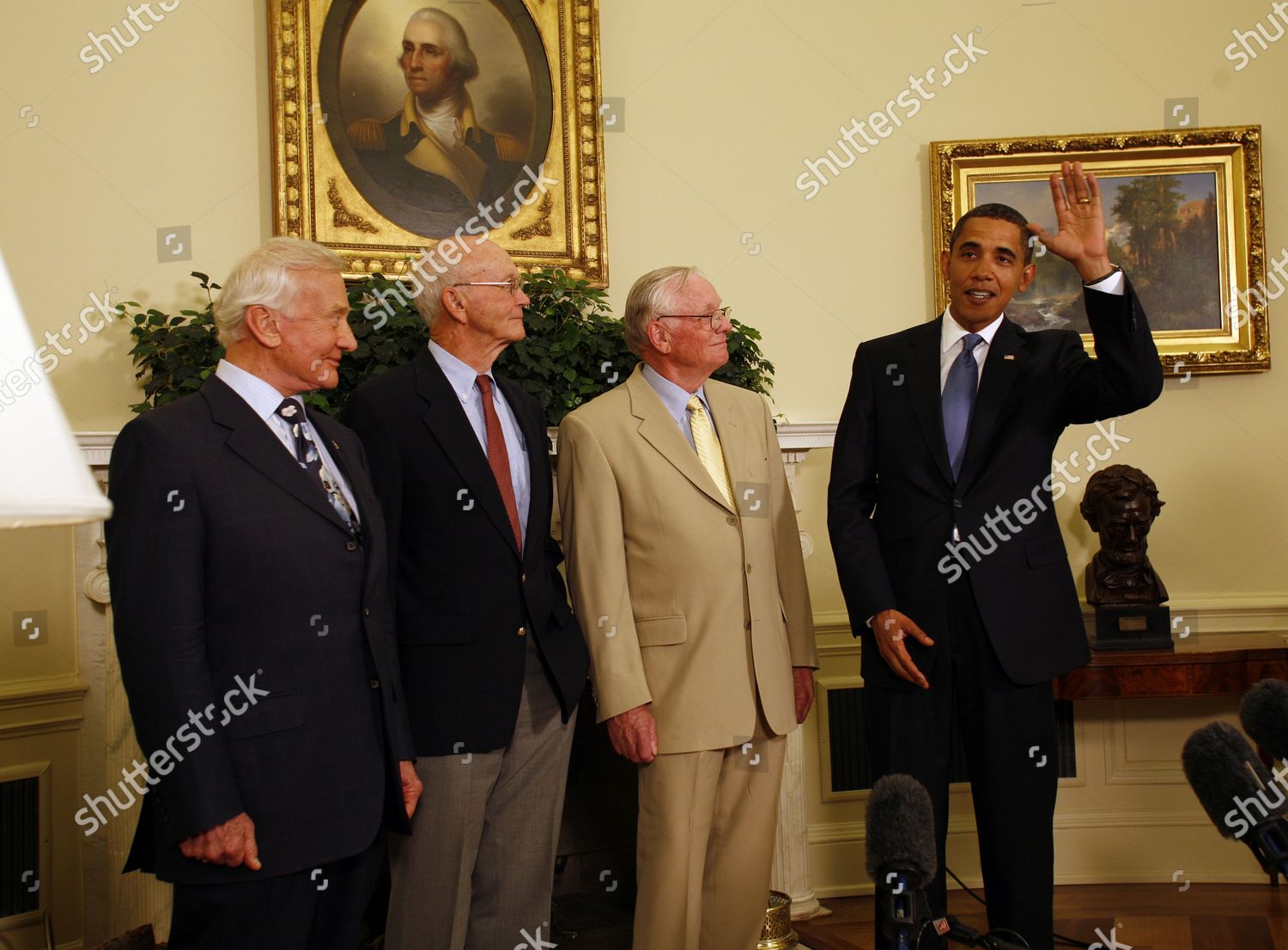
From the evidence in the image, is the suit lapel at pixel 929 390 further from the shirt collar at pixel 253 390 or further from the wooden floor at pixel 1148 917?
the wooden floor at pixel 1148 917

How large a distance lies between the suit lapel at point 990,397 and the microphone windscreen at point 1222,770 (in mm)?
1450

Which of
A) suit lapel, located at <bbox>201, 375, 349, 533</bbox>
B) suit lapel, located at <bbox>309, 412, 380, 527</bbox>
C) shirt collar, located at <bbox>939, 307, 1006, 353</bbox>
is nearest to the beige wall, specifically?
shirt collar, located at <bbox>939, 307, 1006, 353</bbox>

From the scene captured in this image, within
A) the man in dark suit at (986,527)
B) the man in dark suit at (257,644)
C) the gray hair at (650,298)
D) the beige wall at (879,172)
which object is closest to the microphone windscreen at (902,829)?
the man in dark suit at (257,644)

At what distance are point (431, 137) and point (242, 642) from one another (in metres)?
2.81

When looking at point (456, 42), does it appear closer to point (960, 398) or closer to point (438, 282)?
point (438, 282)

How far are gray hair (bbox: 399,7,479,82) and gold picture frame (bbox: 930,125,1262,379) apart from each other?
1.84 meters

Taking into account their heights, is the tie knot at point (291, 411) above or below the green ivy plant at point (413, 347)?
Result: below

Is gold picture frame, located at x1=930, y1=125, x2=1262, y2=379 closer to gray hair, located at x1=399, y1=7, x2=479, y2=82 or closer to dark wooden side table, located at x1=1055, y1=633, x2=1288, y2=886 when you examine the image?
dark wooden side table, located at x1=1055, y1=633, x2=1288, y2=886

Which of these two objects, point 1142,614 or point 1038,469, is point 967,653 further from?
point 1142,614

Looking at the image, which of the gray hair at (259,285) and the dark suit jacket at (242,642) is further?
the gray hair at (259,285)

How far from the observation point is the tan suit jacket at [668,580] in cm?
290

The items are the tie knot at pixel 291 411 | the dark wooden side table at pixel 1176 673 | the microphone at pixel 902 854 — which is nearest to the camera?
the microphone at pixel 902 854

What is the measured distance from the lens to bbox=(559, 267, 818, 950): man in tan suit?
2902 mm

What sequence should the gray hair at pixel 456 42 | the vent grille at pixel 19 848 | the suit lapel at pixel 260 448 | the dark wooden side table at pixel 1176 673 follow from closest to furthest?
1. the suit lapel at pixel 260 448
2. the vent grille at pixel 19 848
3. the dark wooden side table at pixel 1176 673
4. the gray hair at pixel 456 42
